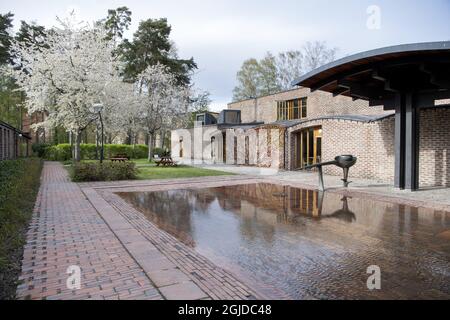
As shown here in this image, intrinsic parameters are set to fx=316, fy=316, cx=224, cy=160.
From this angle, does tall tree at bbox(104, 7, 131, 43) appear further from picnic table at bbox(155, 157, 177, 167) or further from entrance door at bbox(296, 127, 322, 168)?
entrance door at bbox(296, 127, 322, 168)

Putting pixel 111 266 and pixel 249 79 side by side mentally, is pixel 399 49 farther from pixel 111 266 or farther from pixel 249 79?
pixel 249 79

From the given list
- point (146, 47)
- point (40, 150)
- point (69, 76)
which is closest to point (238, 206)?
point (69, 76)

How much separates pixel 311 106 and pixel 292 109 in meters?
2.40

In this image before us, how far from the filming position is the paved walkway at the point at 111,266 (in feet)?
10.3

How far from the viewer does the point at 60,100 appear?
1888cm

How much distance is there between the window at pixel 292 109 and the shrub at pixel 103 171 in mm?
14508

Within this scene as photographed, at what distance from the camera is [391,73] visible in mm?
9500

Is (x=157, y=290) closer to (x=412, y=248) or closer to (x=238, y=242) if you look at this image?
(x=238, y=242)

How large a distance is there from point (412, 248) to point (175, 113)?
2381cm

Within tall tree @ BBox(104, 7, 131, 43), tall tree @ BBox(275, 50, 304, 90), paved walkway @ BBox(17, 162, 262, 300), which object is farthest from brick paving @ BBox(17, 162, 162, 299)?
Answer: tall tree @ BBox(275, 50, 304, 90)

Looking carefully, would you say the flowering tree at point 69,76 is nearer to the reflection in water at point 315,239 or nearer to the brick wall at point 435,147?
the reflection in water at point 315,239
